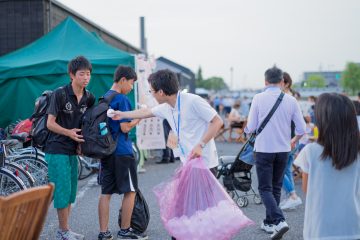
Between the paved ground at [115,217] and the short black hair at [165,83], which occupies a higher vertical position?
the short black hair at [165,83]

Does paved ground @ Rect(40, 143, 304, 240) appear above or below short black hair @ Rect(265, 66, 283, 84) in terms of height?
below

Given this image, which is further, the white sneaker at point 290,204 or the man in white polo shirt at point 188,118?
the white sneaker at point 290,204

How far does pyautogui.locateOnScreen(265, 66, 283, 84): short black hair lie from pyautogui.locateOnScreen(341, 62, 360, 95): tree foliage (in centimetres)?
11017

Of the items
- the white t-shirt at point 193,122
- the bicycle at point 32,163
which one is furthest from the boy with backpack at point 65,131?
the bicycle at point 32,163

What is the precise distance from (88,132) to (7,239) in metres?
2.12

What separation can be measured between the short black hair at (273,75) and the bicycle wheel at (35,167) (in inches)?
138

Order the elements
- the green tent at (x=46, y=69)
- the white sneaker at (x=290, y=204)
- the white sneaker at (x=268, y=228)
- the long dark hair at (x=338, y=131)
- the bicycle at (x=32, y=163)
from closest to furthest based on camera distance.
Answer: the long dark hair at (x=338, y=131) < the white sneaker at (x=268, y=228) < the white sneaker at (x=290, y=204) < the bicycle at (x=32, y=163) < the green tent at (x=46, y=69)

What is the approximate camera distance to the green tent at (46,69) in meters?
9.52

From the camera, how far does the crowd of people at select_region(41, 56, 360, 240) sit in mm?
2779

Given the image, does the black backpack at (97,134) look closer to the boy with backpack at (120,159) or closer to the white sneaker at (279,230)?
the boy with backpack at (120,159)

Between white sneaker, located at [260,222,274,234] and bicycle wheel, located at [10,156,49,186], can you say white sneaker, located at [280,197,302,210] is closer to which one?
white sneaker, located at [260,222,274,234]

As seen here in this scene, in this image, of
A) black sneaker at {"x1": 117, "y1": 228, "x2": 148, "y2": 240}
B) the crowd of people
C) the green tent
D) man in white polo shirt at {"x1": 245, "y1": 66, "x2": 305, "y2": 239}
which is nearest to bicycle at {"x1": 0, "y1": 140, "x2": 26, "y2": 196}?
the crowd of people

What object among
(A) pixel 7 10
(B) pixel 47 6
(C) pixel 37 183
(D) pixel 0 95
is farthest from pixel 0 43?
(C) pixel 37 183

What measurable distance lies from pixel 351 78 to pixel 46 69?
360 ft
